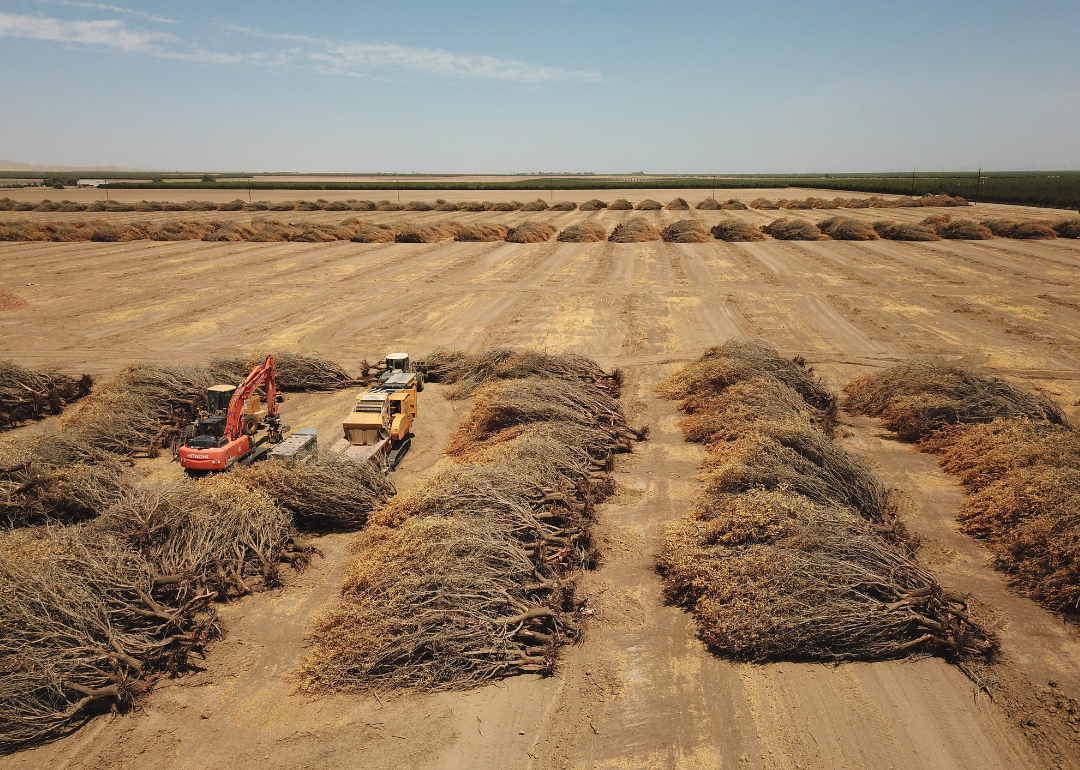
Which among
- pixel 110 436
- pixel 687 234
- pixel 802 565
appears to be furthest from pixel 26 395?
pixel 687 234

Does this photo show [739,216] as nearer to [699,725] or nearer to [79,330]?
[79,330]

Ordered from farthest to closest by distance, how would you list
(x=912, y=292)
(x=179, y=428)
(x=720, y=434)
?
(x=912, y=292) → (x=179, y=428) → (x=720, y=434)

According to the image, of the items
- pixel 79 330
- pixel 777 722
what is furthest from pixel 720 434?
pixel 79 330

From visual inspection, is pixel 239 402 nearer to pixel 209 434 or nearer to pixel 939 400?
pixel 209 434

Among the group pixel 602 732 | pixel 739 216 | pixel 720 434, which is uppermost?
pixel 739 216

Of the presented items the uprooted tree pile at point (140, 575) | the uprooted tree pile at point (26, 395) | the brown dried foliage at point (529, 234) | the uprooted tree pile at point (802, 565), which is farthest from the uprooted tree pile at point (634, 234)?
the uprooted tree pile at point (140, 575)

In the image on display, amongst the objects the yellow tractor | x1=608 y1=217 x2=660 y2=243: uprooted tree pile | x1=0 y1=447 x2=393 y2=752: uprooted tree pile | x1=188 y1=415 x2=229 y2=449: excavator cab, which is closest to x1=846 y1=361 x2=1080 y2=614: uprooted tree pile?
x1=0 y1=447 x2=393 y2=752: uprooted tree pile

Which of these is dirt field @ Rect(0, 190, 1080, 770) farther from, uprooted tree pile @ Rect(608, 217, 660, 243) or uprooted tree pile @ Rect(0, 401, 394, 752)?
uprooted tree pile @ Rect(608, 217, 660, 243)
